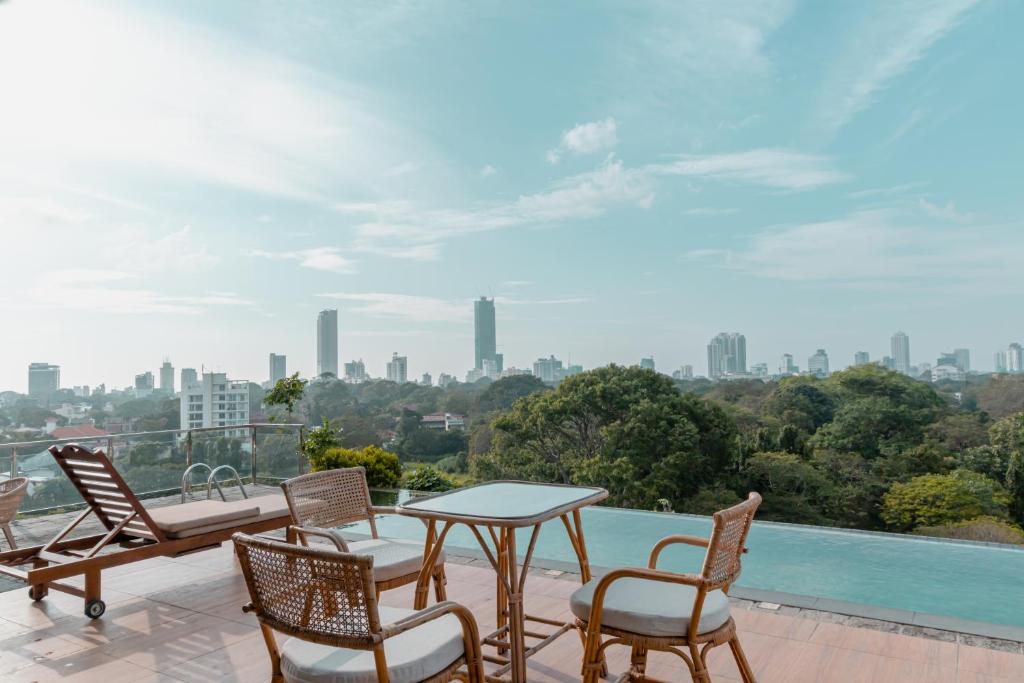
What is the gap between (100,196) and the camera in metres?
12.6

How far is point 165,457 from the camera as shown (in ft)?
23.2

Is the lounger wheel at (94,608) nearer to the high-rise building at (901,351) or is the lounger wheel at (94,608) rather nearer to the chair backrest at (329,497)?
the chair backrest at (329,497)

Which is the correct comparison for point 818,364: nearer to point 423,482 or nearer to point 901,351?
point 901,351

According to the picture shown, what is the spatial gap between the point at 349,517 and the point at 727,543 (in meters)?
2.01

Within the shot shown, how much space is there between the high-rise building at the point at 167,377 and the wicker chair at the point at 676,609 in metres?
19.7

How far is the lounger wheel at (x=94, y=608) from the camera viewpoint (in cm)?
378

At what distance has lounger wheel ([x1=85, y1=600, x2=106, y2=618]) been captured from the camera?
378cm

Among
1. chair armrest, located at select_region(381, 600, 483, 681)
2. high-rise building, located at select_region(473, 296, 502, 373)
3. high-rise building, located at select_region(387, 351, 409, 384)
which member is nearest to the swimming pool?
chair armrest, located at select_region(381, 600, 483, 681)

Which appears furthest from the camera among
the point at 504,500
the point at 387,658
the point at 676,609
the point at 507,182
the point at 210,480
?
the point at 507,182

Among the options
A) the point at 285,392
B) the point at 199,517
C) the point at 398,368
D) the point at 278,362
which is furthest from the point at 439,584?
the point at 398,368

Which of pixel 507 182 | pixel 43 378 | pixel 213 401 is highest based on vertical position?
pixel 507 182

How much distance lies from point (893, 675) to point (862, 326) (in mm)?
20033

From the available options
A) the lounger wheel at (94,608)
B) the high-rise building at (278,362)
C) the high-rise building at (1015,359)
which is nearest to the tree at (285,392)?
the lounger wheel at (94,608)

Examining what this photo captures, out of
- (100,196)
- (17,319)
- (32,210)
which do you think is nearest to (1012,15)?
(100,196)
